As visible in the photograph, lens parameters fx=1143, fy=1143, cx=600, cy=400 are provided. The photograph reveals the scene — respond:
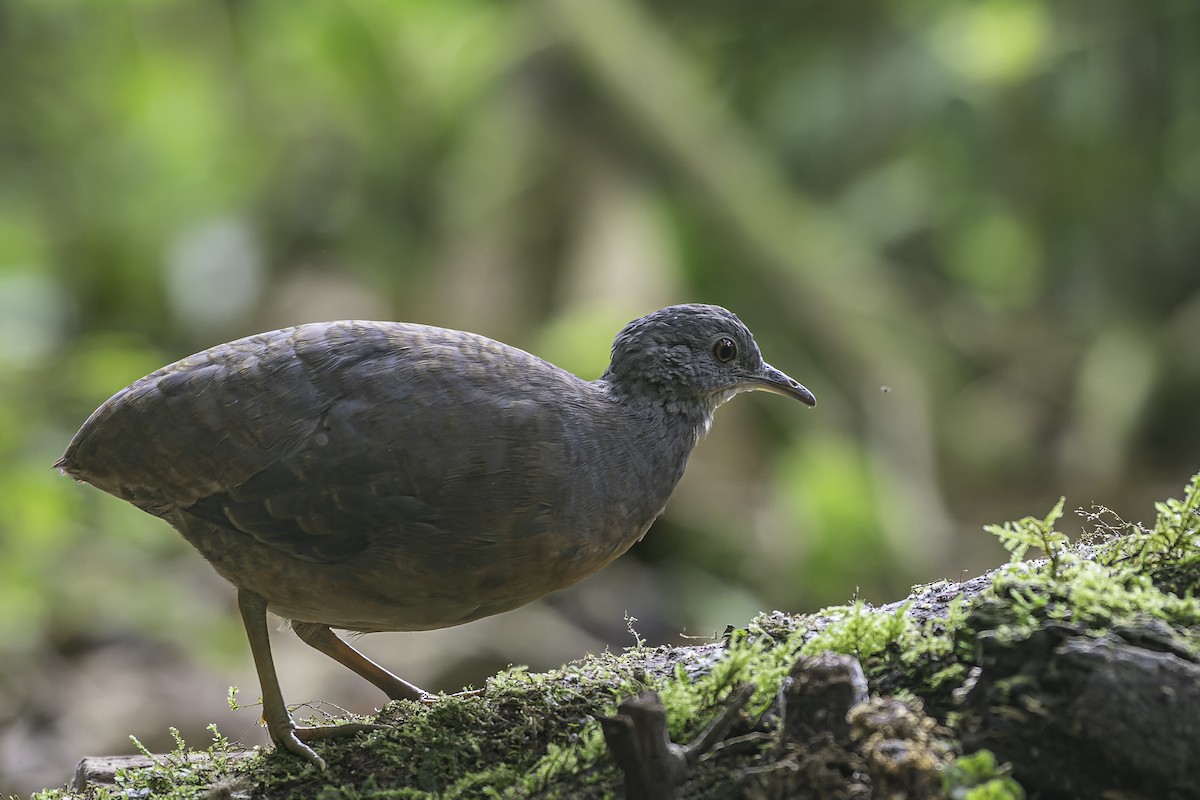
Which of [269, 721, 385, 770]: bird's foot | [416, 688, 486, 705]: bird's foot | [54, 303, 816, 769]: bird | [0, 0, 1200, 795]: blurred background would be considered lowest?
[269, 721, 385, 770]: bird's foot

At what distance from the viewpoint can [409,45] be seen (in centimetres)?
1058

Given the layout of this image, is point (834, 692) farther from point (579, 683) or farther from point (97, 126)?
point (97, 126)

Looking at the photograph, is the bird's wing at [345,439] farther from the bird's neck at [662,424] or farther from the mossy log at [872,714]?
the mossy log at [872,714]

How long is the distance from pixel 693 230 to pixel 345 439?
6.49 metres

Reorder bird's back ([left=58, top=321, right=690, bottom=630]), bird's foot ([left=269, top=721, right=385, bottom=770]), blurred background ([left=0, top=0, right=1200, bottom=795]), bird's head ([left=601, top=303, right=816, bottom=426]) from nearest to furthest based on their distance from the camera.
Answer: bird's back ([left=58, top=321, right=690, bottom=630]), bird's foot ([left=269, top=721, right=385, bottom=770]), bird's head ([left=601, top=303, right=816, bottom=426]), blurred background ([left=0, top=0, right=1200, bottom=795])

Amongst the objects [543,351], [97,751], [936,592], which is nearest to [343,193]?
[543,351]

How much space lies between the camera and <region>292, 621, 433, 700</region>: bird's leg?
3822 mm

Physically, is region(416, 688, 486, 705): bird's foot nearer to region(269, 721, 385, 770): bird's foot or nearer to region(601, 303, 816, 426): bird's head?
region(269, 721, 385, 770): bird's foot

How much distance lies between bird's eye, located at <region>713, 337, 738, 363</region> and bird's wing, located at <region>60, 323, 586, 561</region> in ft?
1.64

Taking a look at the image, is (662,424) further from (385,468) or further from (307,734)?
(307,734)

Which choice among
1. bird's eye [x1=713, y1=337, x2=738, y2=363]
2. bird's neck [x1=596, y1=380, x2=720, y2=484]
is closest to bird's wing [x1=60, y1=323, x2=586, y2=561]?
bird's neck [x1=596, y1=380, x2=720, y2=484]

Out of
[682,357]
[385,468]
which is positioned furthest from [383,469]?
[682,357]

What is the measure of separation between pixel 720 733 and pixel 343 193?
9.27 metres

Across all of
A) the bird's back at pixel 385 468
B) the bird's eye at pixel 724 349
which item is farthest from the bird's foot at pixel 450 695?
the bird's eye at pixel 724 349
